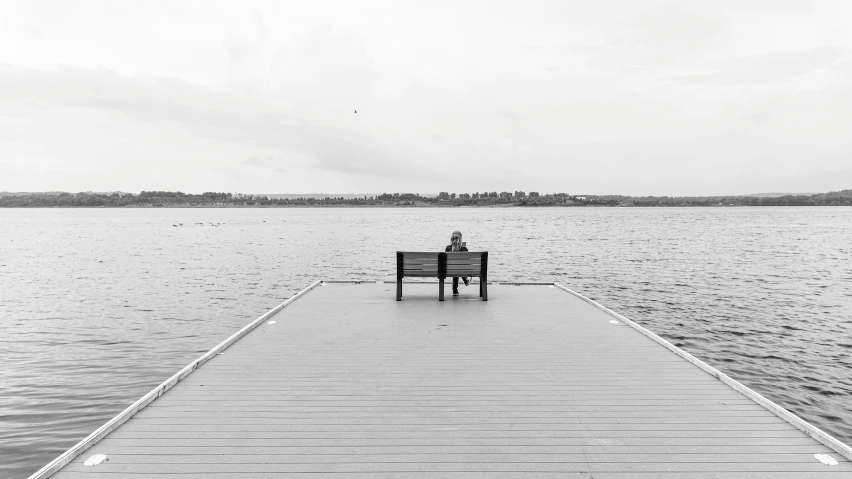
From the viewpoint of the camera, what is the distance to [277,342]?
25.2ft

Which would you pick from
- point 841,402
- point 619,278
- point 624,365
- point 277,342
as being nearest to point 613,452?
point 624,365

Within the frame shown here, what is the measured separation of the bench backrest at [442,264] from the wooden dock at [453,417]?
8.04 feet

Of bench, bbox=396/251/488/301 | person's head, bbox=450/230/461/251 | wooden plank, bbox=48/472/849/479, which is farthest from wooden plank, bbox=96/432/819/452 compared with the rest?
person's head, bbox=450/230/461/251

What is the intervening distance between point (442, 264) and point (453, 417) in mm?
5612

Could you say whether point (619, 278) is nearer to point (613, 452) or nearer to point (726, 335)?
point (726, 335)

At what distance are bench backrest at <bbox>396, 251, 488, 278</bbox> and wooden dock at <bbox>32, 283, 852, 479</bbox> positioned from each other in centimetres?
245

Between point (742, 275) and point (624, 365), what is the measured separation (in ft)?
70.9

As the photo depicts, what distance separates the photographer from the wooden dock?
12.9 feet

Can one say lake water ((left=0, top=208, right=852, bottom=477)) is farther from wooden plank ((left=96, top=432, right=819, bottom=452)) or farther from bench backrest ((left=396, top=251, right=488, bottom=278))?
bench backrest ((left=396, top=251, right=488, bottom=278))

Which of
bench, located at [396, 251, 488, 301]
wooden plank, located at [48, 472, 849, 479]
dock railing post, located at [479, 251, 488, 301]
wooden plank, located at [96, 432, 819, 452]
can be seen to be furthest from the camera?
dock railing post, located at [479, 251, 488, 301]

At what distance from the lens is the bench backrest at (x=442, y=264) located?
404 inches

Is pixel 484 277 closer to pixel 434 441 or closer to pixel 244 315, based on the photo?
pixel 434 441

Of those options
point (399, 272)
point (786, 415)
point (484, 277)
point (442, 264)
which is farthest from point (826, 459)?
point (399, 272)

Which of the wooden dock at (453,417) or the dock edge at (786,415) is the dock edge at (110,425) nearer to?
the wooden dock at (453,417)
